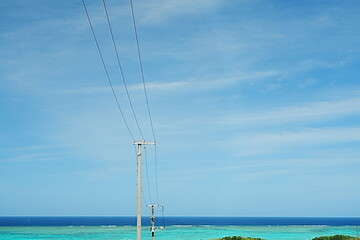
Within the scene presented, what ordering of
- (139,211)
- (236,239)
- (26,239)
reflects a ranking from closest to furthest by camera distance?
(139,211), (236,239), (26,239)

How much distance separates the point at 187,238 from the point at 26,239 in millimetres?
34732

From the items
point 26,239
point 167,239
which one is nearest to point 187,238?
point 167,239

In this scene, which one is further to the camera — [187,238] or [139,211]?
[187,238]

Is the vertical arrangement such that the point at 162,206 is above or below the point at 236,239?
above

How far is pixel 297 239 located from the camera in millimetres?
94625

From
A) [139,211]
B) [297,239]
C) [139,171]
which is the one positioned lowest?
[297,239]

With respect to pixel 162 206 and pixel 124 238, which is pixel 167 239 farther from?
pixel 162 206

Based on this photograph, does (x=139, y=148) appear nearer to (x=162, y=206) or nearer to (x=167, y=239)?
(x=162, y=206)

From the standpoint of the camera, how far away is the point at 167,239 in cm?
9200

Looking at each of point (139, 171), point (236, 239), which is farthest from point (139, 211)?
point (236, 239)

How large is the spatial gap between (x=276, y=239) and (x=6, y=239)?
2312 inches

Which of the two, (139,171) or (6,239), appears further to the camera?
(6,239)

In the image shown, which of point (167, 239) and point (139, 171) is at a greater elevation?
point (139, 171)

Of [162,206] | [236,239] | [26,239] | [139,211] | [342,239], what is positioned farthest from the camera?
[26,239]
